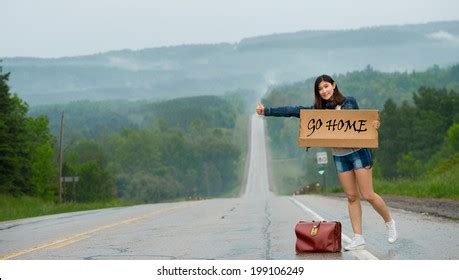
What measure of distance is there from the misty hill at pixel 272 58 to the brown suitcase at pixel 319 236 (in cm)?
257

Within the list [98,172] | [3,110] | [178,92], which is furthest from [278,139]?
[98,172]

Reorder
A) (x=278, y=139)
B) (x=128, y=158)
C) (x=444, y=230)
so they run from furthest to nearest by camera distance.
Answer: (x=128, y=158) → (x=278, y=139) → (x=444, y=230)

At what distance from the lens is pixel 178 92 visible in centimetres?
2831

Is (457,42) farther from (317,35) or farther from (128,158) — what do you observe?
(128,158)

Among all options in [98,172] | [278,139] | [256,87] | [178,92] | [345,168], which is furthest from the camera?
[98,172]

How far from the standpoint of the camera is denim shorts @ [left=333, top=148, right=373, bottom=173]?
283 inches

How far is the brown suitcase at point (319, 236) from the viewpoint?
23.9ft

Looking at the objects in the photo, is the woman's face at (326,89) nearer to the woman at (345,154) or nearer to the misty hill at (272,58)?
the woman at (345,154)

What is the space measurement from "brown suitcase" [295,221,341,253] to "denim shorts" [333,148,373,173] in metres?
0.50

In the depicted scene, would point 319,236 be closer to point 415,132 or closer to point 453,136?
point 453,136

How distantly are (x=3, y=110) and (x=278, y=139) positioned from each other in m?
13.5

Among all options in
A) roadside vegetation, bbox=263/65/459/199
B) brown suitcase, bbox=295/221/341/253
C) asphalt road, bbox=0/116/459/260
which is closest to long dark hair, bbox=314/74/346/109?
brown suitcase, bbox=295/221/341/253

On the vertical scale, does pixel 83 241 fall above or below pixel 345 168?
below

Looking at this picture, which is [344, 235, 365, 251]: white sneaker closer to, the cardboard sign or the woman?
the woman
